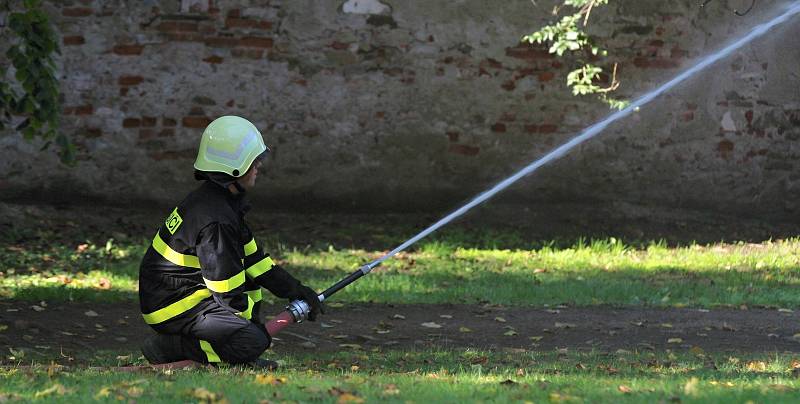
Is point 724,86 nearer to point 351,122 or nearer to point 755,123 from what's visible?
point 755,123

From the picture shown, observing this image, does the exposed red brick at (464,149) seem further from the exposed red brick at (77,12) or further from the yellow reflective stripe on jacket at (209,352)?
the yellow reflective stripe on jacket at (209,352)

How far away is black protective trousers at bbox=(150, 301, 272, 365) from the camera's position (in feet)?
19.9

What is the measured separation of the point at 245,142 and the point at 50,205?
6.75 m

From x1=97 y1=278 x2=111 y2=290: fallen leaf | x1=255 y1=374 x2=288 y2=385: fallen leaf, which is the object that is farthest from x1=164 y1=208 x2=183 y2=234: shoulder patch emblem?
x1=97 y1=278 x2=111 y2=290: fallen leaf

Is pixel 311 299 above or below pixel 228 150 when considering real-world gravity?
below

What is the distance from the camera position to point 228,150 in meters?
6.13

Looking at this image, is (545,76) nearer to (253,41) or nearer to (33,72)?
(253,41)

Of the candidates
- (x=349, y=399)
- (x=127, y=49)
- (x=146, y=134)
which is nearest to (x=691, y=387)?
(x=349, y=399)

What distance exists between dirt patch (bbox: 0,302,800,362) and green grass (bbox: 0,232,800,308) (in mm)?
390

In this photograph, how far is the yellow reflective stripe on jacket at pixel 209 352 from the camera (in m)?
6.15

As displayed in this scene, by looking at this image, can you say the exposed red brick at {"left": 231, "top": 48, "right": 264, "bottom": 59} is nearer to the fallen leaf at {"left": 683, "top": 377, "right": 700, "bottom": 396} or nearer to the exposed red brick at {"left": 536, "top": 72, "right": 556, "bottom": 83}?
the exposed red brick at {"left": 536, "top": 72, "right": 556, "bottom": 83}

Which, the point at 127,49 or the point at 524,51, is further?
the point at 524,51

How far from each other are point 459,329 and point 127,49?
564 cm

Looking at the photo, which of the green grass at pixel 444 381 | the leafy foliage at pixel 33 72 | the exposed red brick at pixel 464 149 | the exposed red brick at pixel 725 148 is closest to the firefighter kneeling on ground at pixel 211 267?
the green grass at pixel 444 381
